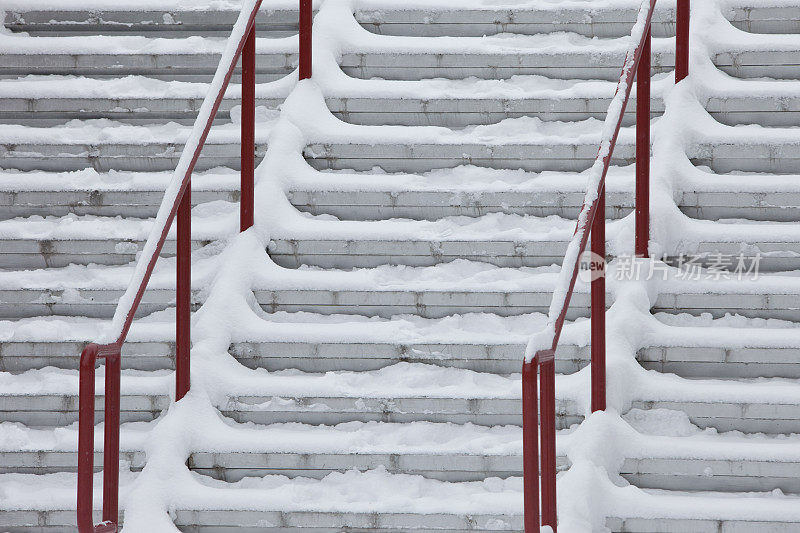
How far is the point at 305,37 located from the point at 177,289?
1672 mm

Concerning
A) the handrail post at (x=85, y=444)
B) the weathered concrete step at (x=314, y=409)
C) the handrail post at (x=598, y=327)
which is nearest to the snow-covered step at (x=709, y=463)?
the handrail post at (x=598, y=327)

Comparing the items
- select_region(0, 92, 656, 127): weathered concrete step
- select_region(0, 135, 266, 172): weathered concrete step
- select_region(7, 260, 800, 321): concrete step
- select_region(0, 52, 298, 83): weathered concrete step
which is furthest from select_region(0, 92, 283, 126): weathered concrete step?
select_region(7, 260, 800, 321): concrete step

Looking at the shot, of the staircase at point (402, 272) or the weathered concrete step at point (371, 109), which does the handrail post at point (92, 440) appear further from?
the weathered concrete step at point (371, 109)

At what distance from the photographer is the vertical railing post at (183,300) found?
3729mm

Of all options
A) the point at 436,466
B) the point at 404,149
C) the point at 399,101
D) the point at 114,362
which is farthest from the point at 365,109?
the point at 114,362

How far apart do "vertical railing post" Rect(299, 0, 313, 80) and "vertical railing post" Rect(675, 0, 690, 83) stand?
166 cm

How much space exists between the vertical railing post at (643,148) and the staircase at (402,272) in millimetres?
134

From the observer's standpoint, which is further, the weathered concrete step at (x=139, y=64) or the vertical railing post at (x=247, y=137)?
the weathered concrete step at (x=139, y=64)

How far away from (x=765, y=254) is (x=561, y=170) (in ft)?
3.12

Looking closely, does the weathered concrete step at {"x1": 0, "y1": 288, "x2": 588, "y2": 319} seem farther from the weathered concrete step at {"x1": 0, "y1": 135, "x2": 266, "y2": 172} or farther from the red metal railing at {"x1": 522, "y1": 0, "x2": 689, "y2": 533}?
the weathered concrete step at {"x1": 0, "y1": 135, "x2": 266, "y2": 172}

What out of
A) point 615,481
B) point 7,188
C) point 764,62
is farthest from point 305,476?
point 764,62

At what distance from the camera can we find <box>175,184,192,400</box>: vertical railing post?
373cm

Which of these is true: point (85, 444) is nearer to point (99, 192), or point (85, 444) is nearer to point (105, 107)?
point (99, 192)

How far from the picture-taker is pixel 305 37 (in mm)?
4863
